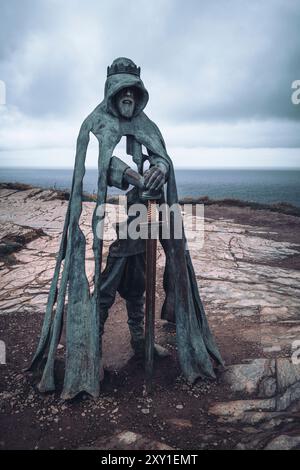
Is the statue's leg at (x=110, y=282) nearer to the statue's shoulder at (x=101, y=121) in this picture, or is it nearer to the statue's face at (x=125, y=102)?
the statue's shoulder at (x=101, y=121)

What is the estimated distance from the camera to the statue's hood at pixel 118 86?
3.13 metres

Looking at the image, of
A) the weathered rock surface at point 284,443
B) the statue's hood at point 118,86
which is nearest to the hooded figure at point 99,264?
the statue's hood at point 118,86

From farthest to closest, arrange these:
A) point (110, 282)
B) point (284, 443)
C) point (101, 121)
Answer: point (110, 282), point (101, 121), point (284, 443)

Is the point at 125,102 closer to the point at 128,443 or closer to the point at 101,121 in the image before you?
the point at 101,121

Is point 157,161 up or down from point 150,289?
up

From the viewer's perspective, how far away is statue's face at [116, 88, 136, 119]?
322cm

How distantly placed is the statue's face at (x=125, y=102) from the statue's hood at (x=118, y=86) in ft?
0.18

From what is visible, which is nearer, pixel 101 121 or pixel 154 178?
pixel 154 178

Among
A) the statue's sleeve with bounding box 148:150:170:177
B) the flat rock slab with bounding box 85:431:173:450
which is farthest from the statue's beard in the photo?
the flat rock slab with bounding box 85:431:173:450

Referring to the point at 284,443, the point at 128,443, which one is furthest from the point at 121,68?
the point at 284,443

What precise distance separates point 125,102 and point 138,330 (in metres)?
2.48

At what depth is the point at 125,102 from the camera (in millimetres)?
3238

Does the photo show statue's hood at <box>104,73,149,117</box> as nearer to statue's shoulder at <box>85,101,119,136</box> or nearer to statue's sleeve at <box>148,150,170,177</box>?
statue's shoulder at <box>85,101,119,136</box>

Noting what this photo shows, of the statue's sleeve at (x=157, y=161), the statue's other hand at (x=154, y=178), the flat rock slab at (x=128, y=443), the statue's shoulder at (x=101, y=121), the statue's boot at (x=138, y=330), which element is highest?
the statue's shoulder at (x=101, y=121)
